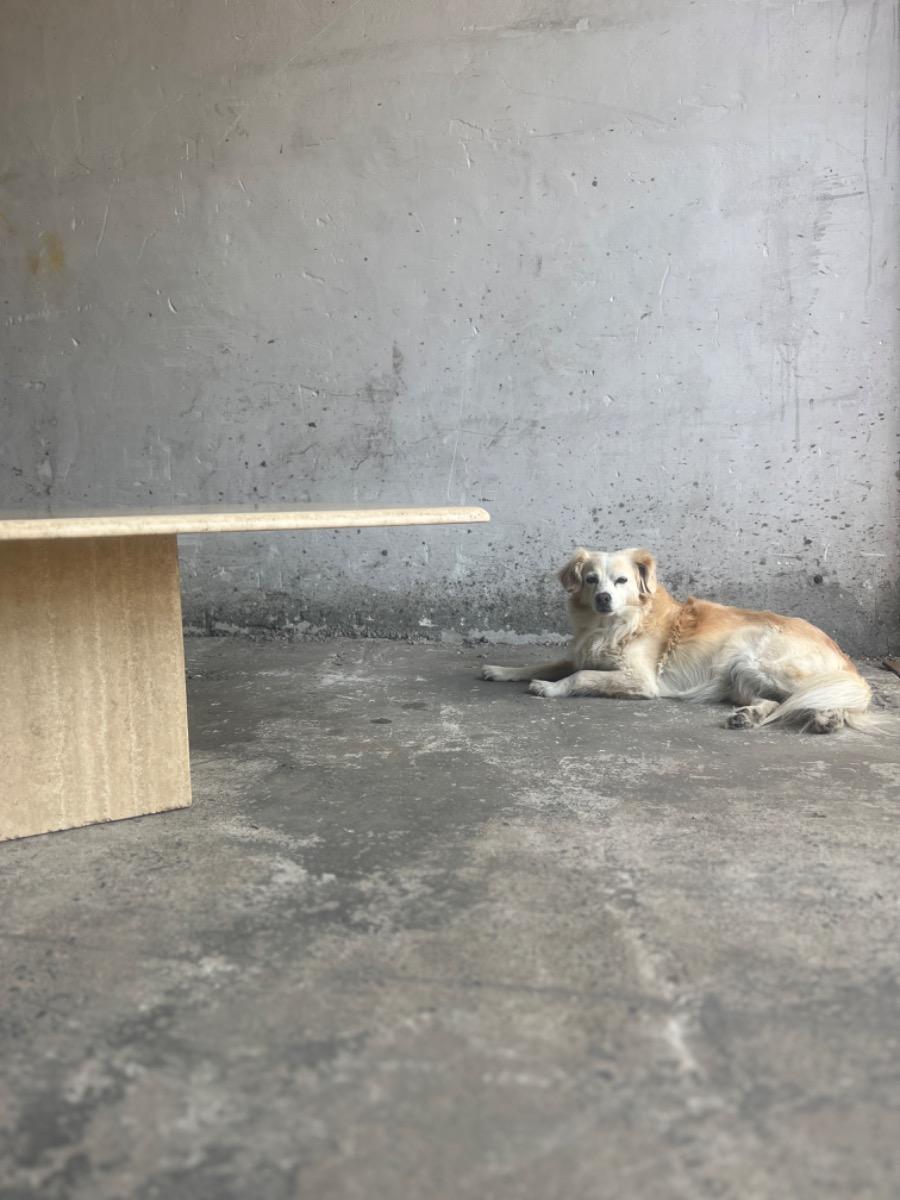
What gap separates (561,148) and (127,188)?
6.80 feet

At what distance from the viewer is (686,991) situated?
1.49 meters

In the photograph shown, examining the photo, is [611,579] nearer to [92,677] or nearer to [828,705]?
[828,705]

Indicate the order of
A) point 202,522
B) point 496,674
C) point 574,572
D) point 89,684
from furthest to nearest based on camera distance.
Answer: point 496,674 < point 574,572 < point 89,684 < point 202,522

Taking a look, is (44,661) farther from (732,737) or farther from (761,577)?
(761,577)

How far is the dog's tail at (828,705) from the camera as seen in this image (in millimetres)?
3092

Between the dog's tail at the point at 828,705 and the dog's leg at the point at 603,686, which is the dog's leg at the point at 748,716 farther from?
the dog's leg at the point at 603,686

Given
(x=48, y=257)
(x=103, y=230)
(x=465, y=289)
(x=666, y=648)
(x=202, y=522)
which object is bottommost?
(x=666, y=648)

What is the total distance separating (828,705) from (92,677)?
7.23 ft

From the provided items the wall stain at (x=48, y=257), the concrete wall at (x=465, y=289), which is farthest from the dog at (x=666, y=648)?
the wall stain at (x=48, y=257)

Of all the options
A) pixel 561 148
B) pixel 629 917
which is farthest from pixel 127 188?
pixel 629 917

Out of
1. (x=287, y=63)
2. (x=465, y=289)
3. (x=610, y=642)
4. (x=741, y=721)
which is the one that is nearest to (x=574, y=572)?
(x=610, y=642)

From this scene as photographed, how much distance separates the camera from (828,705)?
3.10 metres

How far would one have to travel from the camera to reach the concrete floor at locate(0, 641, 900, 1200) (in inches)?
44.5

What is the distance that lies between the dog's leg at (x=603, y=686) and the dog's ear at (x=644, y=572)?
0.33 m
